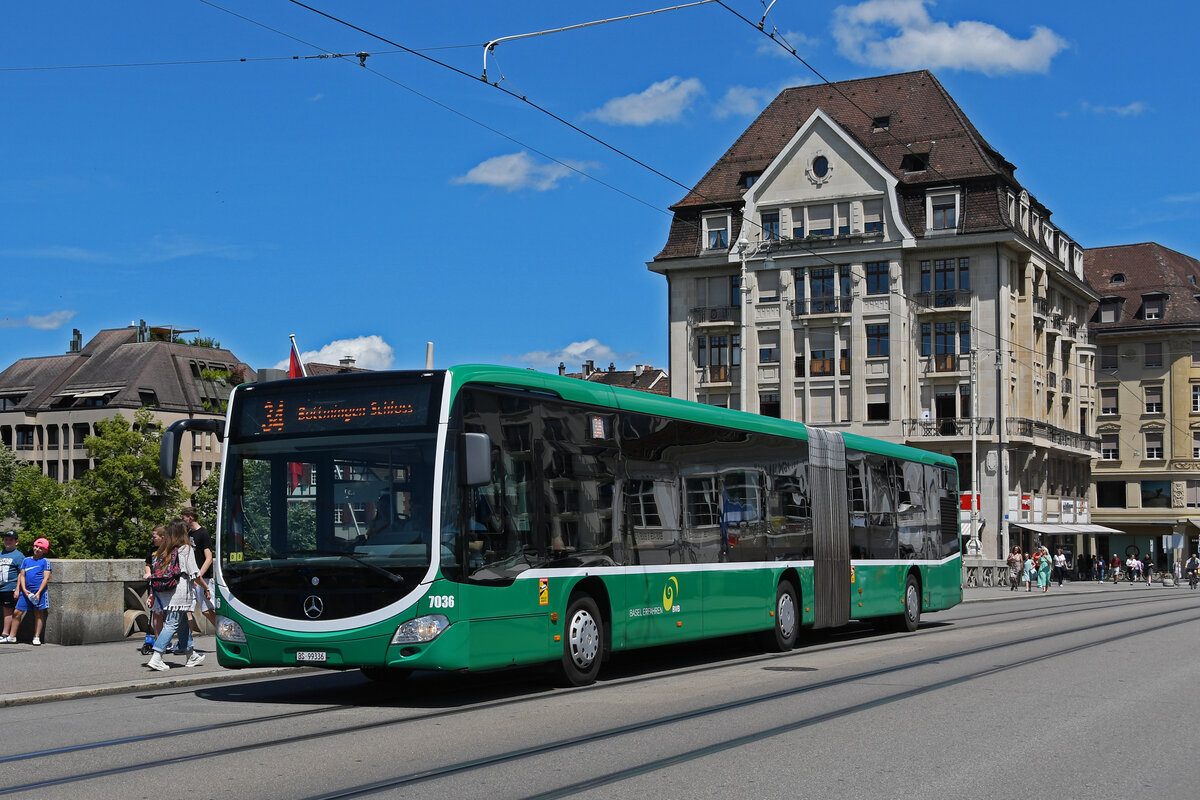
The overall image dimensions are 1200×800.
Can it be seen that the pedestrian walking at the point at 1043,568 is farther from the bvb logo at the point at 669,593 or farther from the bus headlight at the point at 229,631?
the bus headlight at the point at 229,631

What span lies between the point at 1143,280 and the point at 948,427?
36.5 m

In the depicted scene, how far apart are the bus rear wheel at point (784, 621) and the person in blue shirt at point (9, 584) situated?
31.6 feet

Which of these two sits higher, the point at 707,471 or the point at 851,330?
the point at 851,330

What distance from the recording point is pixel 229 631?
13164mm

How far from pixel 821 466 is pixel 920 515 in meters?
4.91

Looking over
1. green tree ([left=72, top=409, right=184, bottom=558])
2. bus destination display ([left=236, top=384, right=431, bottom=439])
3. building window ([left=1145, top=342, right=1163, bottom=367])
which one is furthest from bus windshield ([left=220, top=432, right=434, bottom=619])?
building window ([left=1145, top=342, right=1163, bottom=367])

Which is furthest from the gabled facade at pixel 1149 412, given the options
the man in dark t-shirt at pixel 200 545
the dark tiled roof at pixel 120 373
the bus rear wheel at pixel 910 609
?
the man in dark t-shirt at pixel 200 545

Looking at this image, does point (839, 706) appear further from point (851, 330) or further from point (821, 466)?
point (851, 330)

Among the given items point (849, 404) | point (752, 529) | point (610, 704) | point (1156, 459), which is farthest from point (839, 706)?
point (1156, 459)

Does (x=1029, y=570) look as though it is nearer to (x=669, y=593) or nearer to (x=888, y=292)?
(x=888, y=292)

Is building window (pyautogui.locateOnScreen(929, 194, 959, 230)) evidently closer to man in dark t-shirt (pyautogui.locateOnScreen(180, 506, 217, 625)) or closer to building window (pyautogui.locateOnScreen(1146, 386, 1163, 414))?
building window (pyautogui.locateOnScreen(1146, 386, 1163, 414))

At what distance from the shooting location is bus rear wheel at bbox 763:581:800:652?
19.1 m

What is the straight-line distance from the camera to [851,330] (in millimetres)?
68562

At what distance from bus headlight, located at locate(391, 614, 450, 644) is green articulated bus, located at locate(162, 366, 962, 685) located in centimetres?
1
